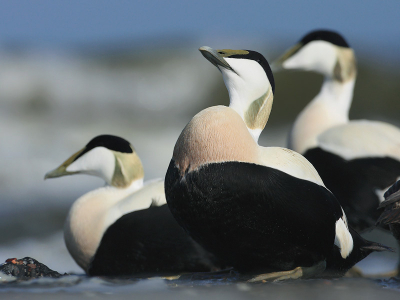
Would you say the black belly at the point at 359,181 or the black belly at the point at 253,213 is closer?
the black belly at the point at 253,213

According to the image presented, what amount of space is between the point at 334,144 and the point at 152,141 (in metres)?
10.7

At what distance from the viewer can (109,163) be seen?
493cm

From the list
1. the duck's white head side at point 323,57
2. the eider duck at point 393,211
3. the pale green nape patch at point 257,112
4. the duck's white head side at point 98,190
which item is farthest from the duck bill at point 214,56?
the duck's white head side at point 323,57

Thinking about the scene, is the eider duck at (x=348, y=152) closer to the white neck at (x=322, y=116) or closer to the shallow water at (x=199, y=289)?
the white neck at (x=322, y=116)

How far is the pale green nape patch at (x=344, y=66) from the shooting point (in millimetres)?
6246

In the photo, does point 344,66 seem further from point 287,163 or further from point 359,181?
point 287,163

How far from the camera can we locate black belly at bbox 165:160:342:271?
271cm

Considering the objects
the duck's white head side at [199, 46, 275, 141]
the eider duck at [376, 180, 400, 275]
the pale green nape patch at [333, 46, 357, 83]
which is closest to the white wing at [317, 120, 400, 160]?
the pale green nape patch at [333, 46, 357, 83]

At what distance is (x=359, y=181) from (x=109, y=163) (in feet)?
7.02

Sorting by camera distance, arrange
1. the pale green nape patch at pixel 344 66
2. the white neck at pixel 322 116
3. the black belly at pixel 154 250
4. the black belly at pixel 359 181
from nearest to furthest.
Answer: the black belly at pixel 154 250 < the black belly at pixel 359 181 < the white neck at pixel 322 116 < the pale green nape patch at pixel 344 66

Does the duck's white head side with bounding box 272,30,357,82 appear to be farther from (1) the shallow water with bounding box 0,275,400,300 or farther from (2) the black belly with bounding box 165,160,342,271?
(1) the shallow water with bounding box 0,275,400,300

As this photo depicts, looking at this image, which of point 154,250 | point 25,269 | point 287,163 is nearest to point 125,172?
point 154,250

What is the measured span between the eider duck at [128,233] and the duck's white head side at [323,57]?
95.6 inches

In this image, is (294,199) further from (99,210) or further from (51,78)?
(51,78)
